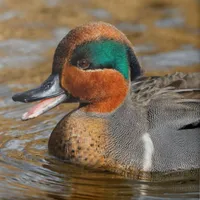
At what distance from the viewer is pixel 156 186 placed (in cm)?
693

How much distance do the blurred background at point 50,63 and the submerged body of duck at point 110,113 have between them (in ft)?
0.62

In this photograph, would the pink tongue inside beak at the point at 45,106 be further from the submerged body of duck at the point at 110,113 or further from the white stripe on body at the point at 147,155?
the white stripe on body at the point at 147,155

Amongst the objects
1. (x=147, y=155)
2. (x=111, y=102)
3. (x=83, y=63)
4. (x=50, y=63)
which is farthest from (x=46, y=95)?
(x=50, y=63)

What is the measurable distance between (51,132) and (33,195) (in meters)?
1.38

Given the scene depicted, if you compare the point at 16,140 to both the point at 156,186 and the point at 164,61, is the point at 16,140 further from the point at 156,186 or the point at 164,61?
the point at 164,61

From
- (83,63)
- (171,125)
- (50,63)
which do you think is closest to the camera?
(83,63)

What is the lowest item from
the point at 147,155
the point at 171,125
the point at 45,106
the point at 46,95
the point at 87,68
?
the point at 147,155

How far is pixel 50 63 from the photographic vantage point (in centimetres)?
1002

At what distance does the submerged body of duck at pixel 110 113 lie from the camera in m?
7.09

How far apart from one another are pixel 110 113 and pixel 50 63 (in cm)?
284

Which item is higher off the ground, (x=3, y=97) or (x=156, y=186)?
(x=3, y=97)

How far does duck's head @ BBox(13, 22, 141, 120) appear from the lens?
23.1 feet

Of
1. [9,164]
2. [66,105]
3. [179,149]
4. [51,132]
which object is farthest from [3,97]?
[179,149]

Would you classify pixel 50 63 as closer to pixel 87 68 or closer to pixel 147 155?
pixel 87 68
